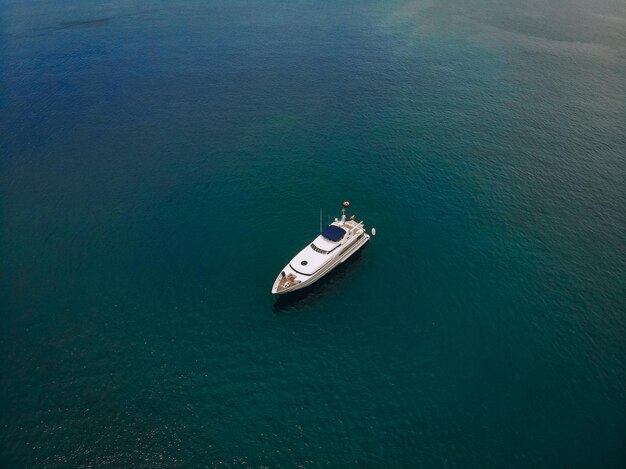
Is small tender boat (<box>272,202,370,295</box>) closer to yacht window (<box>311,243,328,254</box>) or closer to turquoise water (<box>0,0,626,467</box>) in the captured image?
yacht window (<box>311,243,328,254</box>)

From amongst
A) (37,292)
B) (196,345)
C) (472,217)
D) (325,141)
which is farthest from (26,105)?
(472,217)

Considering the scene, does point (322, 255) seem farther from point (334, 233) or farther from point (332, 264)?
point (334, 233)

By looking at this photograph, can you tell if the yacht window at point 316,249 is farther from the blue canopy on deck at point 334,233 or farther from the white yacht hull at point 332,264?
the blue canopy on deck at point 334,233

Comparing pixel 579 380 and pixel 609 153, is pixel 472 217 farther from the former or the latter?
pixel 609 153

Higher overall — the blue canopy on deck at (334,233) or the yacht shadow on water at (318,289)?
the blue canopy on deck at (334,233)

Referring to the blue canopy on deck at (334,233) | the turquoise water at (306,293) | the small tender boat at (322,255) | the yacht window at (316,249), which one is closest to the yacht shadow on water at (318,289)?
the turquoise water at (306,293)

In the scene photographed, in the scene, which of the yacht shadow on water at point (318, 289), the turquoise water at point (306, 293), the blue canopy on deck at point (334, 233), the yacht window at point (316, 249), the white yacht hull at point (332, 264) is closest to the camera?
the turquoise water at point (306, 293)

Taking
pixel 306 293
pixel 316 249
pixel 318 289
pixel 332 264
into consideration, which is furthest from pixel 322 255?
pixel 306 293
